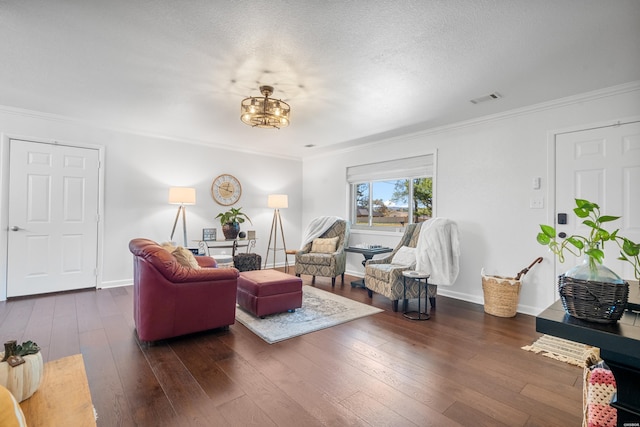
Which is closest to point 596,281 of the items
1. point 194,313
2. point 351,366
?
point 351,366

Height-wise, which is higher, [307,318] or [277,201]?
[277,201]

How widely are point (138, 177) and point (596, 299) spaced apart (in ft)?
17.6

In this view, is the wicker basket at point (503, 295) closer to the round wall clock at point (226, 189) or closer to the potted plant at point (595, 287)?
the potted plant at point (595, 287)

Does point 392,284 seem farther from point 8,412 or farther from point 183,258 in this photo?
point 8,412

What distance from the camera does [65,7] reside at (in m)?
1.90

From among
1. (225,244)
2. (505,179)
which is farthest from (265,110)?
(225,244)

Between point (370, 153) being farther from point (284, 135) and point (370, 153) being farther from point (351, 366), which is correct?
point (351, 366)

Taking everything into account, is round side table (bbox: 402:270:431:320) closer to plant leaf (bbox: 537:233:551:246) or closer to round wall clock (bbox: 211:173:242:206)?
plant leaf (bbox: 537:233:551:246)

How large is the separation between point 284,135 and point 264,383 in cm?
373

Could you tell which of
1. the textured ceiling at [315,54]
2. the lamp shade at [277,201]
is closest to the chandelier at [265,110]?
the textured ceiling at [315,54]

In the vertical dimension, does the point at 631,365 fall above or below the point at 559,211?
below

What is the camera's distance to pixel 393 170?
16.4ft

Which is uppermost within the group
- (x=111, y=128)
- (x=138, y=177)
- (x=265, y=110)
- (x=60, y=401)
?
(x=111, y=128)

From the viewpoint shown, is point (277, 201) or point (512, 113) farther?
point (277, 201)
